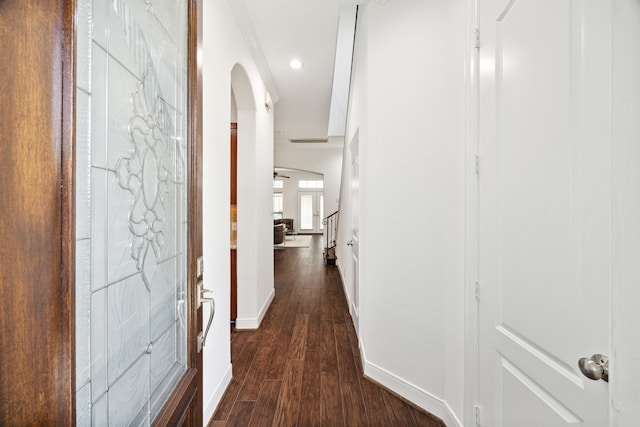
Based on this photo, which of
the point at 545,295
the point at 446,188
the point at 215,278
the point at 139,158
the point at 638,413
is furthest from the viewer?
the point at 215,278

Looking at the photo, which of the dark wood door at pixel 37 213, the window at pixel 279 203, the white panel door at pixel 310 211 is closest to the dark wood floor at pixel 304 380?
the dark wood door at pixel 37 213

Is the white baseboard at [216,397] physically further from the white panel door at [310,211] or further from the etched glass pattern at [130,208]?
the white panel door at [310,211]

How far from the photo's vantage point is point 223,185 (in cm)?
206

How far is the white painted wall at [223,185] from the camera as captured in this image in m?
1.76

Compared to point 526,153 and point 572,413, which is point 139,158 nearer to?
point 526,153

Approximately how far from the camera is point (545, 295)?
98cm

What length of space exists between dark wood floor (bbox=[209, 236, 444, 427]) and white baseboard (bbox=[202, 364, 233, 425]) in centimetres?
3

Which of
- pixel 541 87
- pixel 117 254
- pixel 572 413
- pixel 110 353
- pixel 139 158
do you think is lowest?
pixel 572 413

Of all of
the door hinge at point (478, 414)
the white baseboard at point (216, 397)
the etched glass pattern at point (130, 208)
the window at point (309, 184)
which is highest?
the window at point (309, 184)

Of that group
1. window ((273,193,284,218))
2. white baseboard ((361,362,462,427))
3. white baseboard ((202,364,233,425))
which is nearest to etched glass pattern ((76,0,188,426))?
white baseboard ((202,364,233,425))

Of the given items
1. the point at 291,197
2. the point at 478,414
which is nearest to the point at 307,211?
the point at 291,197

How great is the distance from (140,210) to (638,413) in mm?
1236

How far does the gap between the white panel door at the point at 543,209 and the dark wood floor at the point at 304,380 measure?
2.49ft

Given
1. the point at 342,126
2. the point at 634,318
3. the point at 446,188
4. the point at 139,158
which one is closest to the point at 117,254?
the point at 139,158
